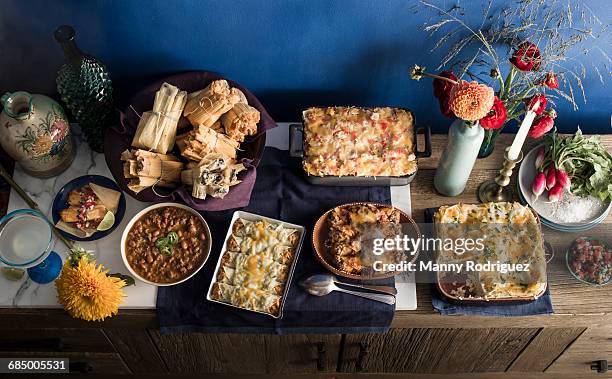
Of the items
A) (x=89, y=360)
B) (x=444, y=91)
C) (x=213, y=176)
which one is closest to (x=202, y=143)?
(x=213, y=176)

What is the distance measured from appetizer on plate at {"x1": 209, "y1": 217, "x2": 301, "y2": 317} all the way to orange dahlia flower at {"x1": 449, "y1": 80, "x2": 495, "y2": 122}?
0.52 meters

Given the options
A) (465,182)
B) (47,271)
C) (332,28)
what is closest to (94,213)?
(47,271)

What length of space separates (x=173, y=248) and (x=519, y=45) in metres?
0.96

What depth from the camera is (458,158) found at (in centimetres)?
150

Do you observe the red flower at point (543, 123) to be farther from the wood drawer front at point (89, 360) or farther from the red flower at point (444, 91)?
the wood drawer front at point (89, 360)

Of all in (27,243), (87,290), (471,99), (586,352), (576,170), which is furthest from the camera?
(586,352)

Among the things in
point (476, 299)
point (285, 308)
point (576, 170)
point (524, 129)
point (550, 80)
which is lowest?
point (285, 308)

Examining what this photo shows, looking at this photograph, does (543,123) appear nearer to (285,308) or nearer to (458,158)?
(458,158)

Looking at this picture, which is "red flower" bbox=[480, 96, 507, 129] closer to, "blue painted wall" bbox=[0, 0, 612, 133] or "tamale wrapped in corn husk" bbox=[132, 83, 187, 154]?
"blue painted wall" bbox=[0, 0, 612, 133]

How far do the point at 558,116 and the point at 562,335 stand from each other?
62 cm

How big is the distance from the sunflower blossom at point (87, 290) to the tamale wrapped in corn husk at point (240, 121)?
436mm

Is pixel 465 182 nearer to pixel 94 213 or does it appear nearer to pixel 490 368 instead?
pixel 490 368

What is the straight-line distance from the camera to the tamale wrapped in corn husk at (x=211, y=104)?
1.43 m

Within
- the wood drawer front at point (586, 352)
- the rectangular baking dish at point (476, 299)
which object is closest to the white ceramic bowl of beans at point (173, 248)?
the rectangular baking dish at point (476, 299)
